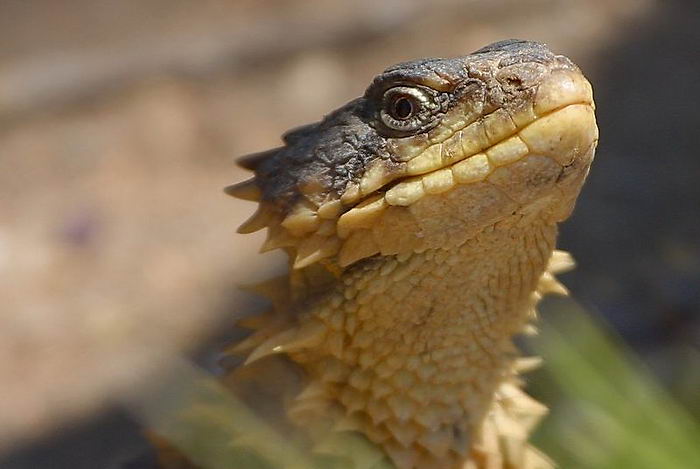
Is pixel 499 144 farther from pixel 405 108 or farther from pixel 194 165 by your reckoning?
pixel 194 165

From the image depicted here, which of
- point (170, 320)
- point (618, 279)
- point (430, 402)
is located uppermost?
point (430, 402)

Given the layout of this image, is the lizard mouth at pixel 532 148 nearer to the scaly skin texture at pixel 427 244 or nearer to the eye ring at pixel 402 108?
the scaly skin texture at pixel 427 244

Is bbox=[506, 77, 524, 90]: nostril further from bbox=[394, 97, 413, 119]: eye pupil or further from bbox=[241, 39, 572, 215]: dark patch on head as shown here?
bbox=[394, 97, 413, 119]: eye pupil

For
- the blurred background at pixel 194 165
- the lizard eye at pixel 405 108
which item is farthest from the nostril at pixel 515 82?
the blurred background at pixel 194 165

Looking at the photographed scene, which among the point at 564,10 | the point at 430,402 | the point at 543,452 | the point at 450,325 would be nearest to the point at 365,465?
the point at 430,402

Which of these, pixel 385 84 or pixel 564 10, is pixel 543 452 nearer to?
pixel 385 84

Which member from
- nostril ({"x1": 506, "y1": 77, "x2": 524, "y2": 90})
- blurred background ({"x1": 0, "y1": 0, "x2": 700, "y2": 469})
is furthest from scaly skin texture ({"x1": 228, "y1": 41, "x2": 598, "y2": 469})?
blurred background ({"x1": 0, "y1": 0, "x2": 700, "y2": 469})

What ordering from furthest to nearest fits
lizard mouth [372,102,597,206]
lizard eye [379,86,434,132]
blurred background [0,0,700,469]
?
blurred background [0,0,700,469]
lizard eye [379,86,434,132]
lizard mouth [372,102,597,206]
